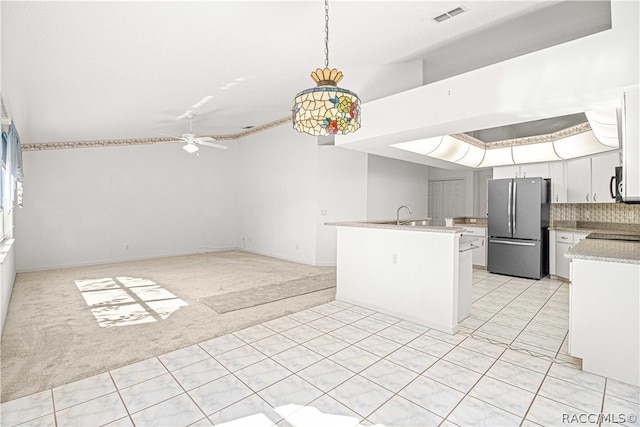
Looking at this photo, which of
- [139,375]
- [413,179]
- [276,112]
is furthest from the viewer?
[413,179]

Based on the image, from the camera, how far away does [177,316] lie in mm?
3779

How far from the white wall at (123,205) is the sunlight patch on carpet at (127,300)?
1.90 meters

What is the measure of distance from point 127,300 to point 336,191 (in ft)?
13.8

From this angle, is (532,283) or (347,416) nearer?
(347,416)

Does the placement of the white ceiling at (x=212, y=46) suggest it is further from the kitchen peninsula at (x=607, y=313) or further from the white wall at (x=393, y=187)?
the white wall at (x=393, y=187)

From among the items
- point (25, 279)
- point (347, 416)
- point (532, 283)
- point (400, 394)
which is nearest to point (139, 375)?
point (347, 416)

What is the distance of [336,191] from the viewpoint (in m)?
6.91

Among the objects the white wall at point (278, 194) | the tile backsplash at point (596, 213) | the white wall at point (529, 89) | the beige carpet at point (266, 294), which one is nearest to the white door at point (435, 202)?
the tile backsplash at point (596, 213)

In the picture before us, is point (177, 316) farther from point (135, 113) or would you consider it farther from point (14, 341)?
point (135, 113)

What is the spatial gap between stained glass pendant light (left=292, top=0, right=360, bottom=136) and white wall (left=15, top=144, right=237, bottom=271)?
23.1 feet

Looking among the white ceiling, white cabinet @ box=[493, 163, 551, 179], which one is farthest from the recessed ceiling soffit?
the white ceiling

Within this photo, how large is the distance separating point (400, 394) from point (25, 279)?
265 inches

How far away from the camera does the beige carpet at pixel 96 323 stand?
103 inches

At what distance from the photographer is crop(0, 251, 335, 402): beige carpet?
103 inches
